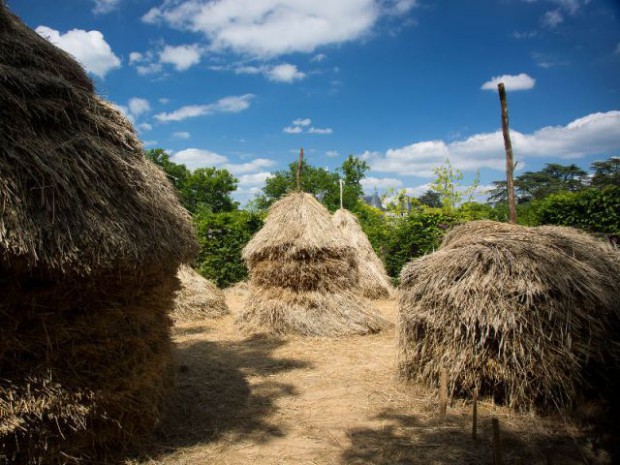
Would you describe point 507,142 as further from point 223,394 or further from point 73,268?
point 73,268

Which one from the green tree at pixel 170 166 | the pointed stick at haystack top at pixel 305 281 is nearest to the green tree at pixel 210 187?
the green tree at pixel 170 166

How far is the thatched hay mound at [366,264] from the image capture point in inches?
524

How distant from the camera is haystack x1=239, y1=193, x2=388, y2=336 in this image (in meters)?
8.73

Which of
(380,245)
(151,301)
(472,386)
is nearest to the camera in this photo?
(151,301)

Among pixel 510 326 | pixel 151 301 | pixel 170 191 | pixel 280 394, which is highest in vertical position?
pixel 170 191

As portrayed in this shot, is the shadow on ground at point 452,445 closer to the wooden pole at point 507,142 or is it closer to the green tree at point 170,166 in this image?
the wooden pole at point 507,142

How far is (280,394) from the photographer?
5402 millimetres

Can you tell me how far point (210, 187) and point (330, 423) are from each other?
39.8 m

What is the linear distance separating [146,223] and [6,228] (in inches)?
41.7

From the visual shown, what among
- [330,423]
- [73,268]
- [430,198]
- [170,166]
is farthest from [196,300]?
[430,198]

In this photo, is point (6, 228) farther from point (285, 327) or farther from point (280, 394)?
point (285, 327)

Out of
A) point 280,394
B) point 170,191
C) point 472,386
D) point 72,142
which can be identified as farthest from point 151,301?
point 472,386

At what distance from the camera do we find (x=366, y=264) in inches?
543

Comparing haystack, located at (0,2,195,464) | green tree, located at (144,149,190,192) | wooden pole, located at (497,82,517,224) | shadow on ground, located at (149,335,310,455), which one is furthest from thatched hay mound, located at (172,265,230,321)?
green tree, located at (144,149,190,192)
